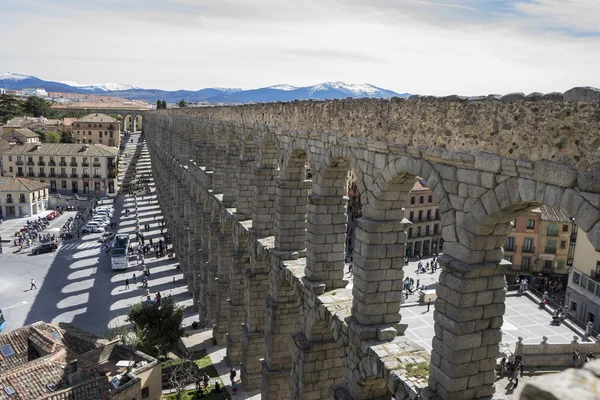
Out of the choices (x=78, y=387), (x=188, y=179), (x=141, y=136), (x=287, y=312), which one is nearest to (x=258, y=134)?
(x=287, y=312)

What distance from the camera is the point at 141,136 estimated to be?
138 metres

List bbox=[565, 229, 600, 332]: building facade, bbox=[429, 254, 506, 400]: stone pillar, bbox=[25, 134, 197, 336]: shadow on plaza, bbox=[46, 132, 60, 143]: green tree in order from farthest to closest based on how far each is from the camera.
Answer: bbox=[46, 132, 60, 143]: green tree, bbox=[565, 229, 600, 332]: building facade, bbox=[25, 134, 197, 336]: shadow on plaza, bbox=[429, 254, 506, 400]: stone pillar

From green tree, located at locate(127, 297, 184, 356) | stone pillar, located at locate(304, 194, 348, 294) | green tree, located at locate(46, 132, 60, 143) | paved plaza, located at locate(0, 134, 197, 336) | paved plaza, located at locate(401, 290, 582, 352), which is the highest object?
stone pillar, located at locate(304, 194, 348, 294)

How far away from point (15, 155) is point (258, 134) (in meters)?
66.7

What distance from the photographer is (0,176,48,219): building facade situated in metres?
63.2

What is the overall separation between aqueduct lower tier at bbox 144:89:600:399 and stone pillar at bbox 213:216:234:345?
16.4 ft

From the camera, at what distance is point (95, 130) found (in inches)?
3976

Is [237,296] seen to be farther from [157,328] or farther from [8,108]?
[8,108]

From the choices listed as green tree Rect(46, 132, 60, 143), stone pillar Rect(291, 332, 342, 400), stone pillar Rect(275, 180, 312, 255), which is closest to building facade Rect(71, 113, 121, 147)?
green tree Rect(46, 132, 60, 143)

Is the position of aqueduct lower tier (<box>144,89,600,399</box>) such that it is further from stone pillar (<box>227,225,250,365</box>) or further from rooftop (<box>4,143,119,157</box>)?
rooftop (<box>4,143,119,157</box>)

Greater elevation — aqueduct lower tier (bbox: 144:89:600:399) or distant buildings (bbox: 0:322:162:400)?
aqueduct lower tier (bbox: 144:89:600:399)

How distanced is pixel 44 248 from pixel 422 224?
38.6 metres

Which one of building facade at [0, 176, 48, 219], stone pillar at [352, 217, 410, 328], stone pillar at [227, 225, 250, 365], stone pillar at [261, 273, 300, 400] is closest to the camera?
stone pillar at [352, 217, 410, 328]

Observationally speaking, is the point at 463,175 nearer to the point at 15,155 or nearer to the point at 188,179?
the point at 188,179
